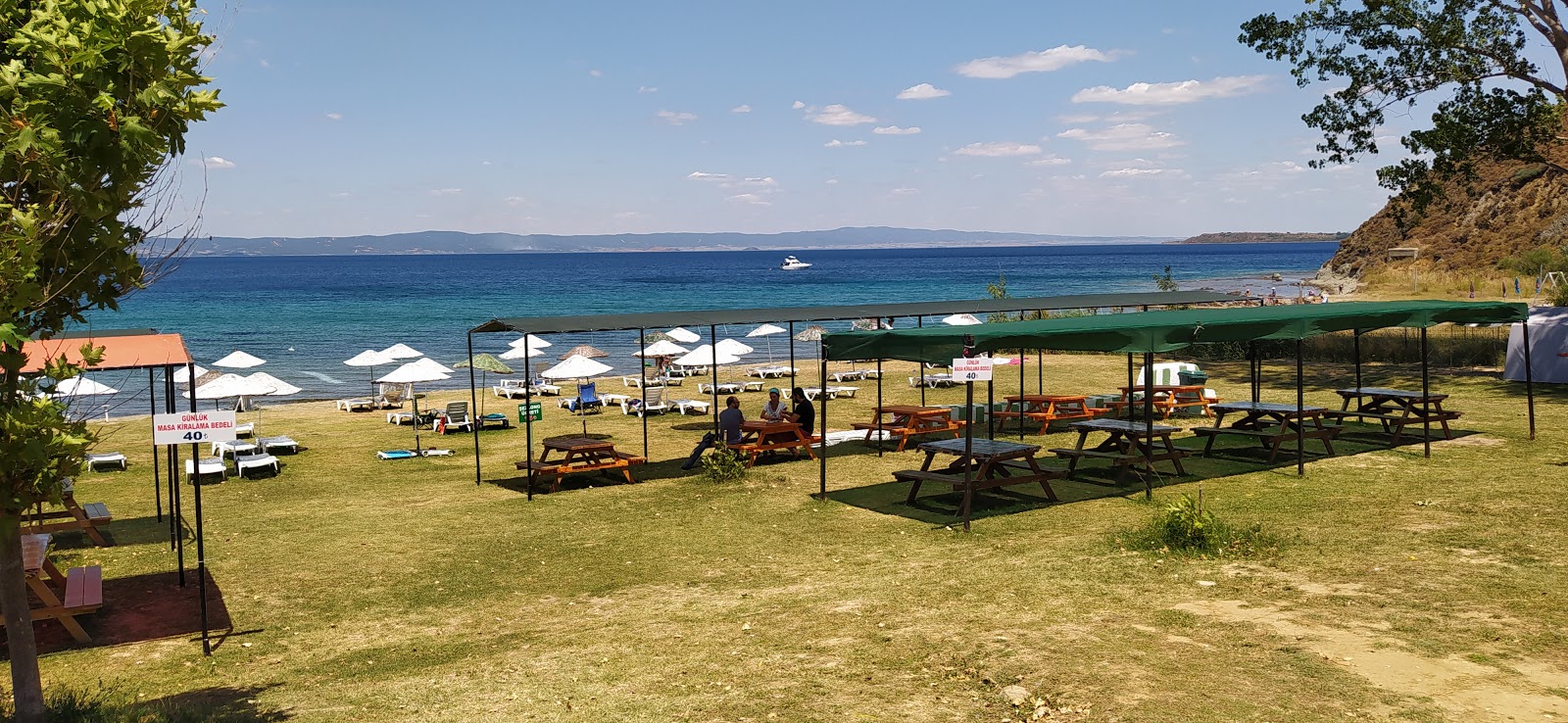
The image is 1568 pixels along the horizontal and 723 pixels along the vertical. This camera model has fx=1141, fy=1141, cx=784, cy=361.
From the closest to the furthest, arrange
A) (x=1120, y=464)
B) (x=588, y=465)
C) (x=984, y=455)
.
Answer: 1. (x=984, y=455)
2. (x=1120, y=464)
3. (x=588, y=465)

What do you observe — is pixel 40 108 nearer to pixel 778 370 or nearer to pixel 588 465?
pixel 588 465

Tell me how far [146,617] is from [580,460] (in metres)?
7.14

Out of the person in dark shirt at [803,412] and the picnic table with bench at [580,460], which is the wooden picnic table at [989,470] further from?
the picnic table with bench at [580,460]

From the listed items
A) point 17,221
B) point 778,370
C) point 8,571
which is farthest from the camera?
point 778,370

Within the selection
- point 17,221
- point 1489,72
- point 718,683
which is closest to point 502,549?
point 718,683

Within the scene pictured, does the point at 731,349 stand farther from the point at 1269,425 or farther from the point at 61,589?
the point at 61,589

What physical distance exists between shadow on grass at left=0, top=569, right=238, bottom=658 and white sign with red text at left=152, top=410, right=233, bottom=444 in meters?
1.57

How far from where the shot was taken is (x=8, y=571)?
19.2ft

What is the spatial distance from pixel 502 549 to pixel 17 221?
693cm

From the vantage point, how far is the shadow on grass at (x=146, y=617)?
340 inches

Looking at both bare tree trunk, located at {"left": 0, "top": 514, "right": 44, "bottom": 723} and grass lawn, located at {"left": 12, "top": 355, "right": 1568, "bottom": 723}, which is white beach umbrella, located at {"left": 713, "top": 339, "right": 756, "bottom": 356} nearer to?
grass lawn, located at {"left": 12, "top": 355, "right": 1568, "bottom": 723}

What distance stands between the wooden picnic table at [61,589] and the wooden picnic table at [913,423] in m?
10.7

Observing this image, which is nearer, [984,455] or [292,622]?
[292,622]

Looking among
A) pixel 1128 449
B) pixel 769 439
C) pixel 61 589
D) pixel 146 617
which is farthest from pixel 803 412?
pixel 61 589
